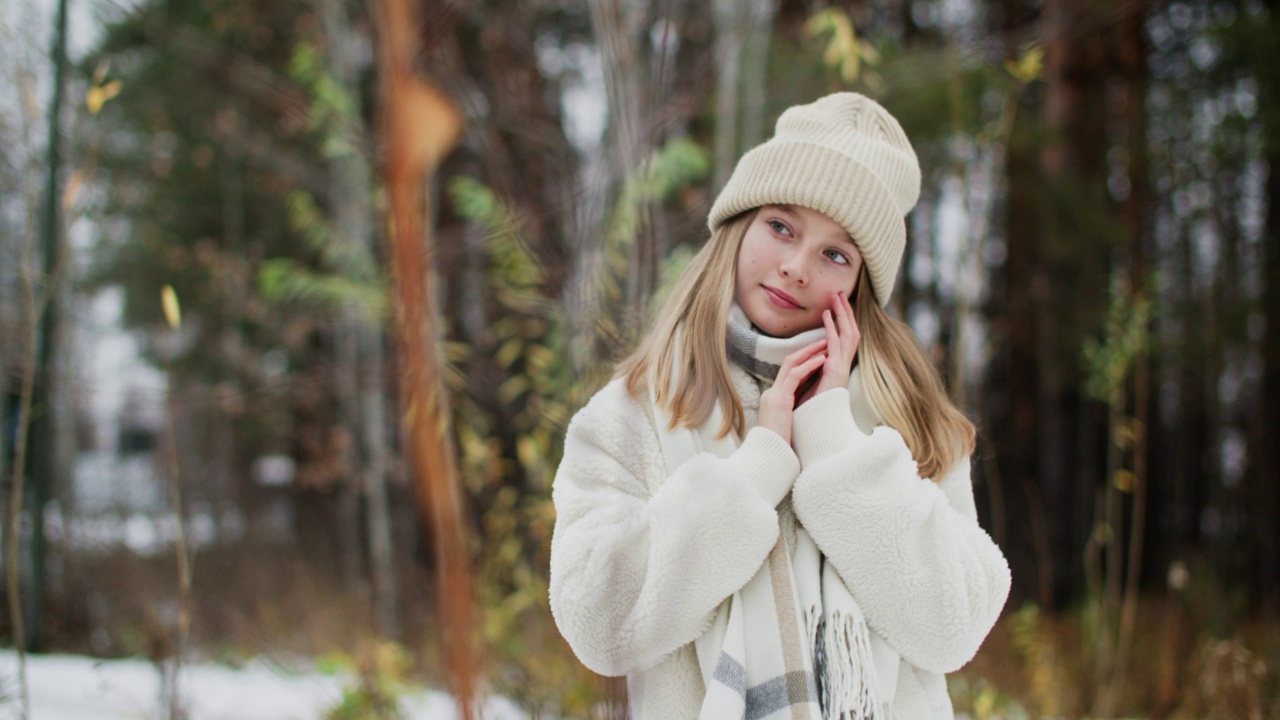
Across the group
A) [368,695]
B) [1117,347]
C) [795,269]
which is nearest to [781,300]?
[795,269]

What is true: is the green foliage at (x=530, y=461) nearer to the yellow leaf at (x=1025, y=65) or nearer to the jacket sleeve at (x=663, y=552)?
the jacket sleeve at (x=663, y=552)

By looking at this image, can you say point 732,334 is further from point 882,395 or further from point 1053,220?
point 1053,220

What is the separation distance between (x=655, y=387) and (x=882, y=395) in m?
0.28

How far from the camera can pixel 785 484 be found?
113 cm

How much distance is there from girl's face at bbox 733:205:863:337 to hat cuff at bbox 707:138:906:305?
0.7 inches

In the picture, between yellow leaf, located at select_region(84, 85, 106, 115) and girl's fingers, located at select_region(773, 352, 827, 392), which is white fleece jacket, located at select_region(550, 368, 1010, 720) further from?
yellow leaf, located at select_region(84, 85, 106, 115)

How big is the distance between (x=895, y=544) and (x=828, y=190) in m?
0.41

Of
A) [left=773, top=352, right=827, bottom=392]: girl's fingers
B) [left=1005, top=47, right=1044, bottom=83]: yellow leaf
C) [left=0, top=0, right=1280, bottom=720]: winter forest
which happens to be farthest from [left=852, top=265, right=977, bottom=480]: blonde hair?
[left=1005, top=47, right=1044, bottom=83]: yellow leaf

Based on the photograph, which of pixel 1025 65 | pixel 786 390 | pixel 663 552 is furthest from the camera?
pixel 1025 65

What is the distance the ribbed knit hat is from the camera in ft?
3.89

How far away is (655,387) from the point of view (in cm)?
121

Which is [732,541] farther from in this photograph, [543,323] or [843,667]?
[543,323]

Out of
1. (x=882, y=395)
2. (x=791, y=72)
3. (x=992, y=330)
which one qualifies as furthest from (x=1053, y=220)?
(x=882, y=395)

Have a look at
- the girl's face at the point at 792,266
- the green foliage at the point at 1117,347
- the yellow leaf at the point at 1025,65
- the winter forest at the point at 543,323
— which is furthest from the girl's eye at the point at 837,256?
the green foliage at the point at 1117,347
